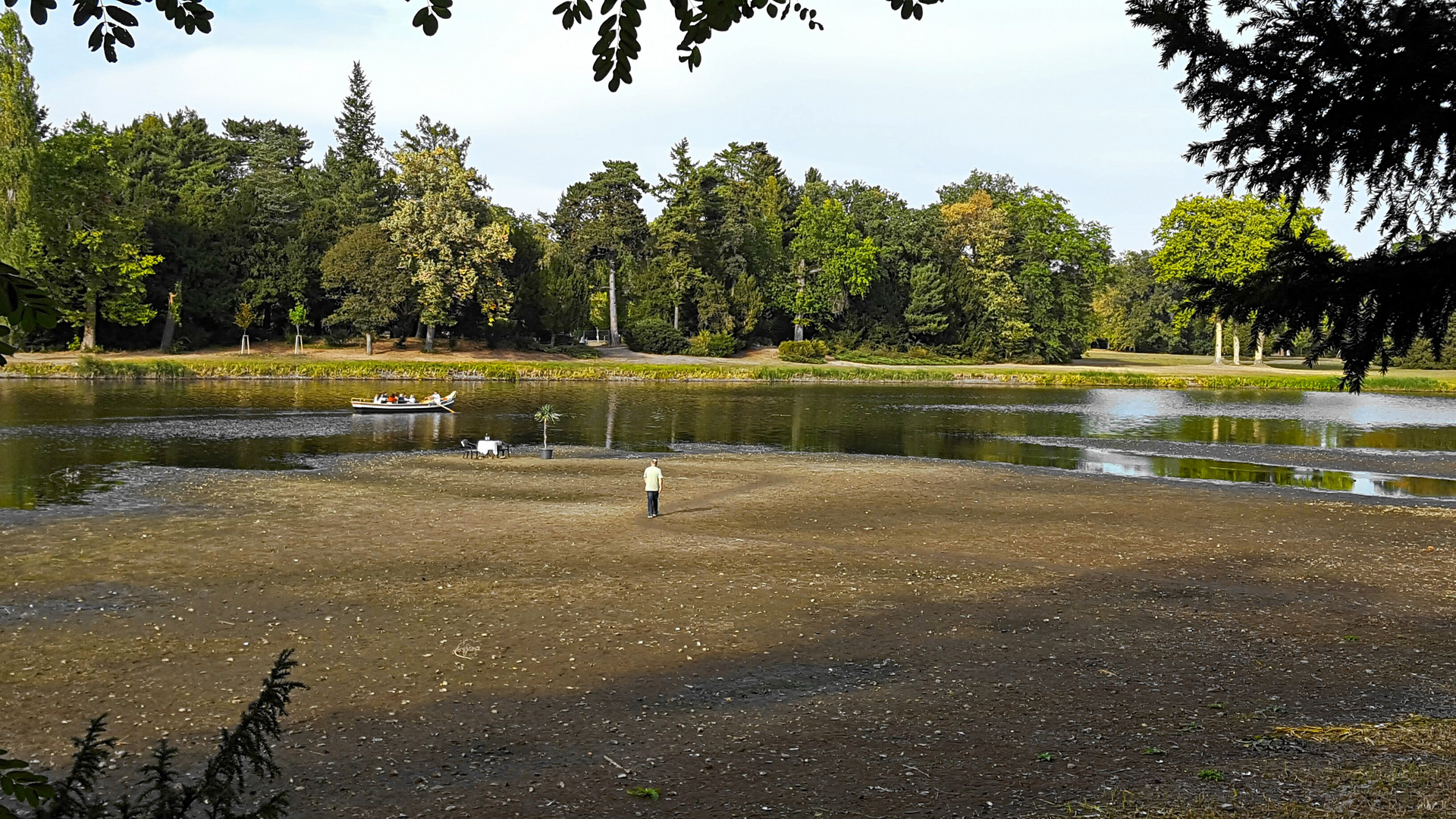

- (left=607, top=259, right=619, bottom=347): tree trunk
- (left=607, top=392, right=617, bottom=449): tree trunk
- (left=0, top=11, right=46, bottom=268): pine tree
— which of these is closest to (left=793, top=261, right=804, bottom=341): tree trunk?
(left=607, top=259, right=619, bottom=347): tree trunk

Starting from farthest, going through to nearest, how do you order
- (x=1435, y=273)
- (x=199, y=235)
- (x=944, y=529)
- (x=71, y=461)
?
(x=199, y=235) < (x=71, y=461) < (x=944, y=529) < (x=1435, y=273)

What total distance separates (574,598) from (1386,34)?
42.3 feet

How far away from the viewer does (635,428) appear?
154ft

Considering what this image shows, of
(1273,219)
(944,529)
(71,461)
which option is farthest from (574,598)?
(1273,219)

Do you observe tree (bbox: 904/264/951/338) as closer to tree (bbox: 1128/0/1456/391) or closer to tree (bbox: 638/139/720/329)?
tree (bbox: 638/139/720/329)

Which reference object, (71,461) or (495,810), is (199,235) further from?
(495,810)

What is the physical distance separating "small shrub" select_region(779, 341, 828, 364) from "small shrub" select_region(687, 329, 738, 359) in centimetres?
528

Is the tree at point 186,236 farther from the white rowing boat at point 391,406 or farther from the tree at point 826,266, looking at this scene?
the tree at point 826,266

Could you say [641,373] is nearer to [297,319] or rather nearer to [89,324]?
[297,319]

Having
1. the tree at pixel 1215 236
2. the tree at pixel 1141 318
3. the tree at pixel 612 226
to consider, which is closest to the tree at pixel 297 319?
the tree at pixel 612 226

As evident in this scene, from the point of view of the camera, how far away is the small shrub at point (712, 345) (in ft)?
325

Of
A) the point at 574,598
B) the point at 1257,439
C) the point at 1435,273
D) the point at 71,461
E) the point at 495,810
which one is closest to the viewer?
the point at 1435,273

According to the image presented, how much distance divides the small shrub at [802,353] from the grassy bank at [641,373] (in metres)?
5.09

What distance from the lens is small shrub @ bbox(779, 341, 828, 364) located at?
10056 cm
